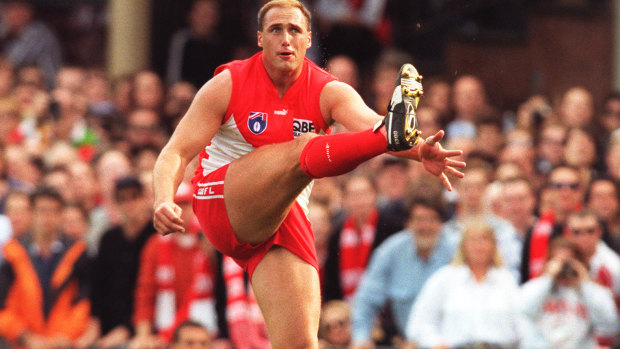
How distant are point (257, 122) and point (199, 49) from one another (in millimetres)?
6148

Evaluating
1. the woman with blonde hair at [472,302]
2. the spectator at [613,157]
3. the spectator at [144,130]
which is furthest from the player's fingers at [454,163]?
the spectator at [144,130]

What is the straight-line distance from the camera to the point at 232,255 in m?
7.26

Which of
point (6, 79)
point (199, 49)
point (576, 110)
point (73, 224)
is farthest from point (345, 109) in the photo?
point (6, 79)

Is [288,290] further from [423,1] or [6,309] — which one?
[423,1]

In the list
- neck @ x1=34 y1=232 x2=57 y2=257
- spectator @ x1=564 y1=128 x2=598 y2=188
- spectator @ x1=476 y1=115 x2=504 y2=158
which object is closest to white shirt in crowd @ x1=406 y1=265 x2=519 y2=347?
spectator @ x1=564 y1=128 x2=598 y2=188

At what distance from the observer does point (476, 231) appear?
9109 mm

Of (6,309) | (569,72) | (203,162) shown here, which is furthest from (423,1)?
(203,162)

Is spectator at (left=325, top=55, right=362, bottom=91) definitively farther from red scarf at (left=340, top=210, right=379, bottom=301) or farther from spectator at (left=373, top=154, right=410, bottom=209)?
red scarf at (left=340, top=210, right=379, bottom=301)

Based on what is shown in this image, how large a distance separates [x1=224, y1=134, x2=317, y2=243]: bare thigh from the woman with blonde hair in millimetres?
2515

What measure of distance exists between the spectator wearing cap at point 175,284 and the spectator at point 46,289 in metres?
0.62

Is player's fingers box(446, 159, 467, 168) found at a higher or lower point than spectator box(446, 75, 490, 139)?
lower

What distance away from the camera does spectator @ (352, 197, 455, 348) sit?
31.1ft

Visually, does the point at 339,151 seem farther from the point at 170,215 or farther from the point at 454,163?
the point at 170,215

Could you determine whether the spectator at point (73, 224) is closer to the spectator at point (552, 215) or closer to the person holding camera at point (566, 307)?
the spectator at point (552, 215)
